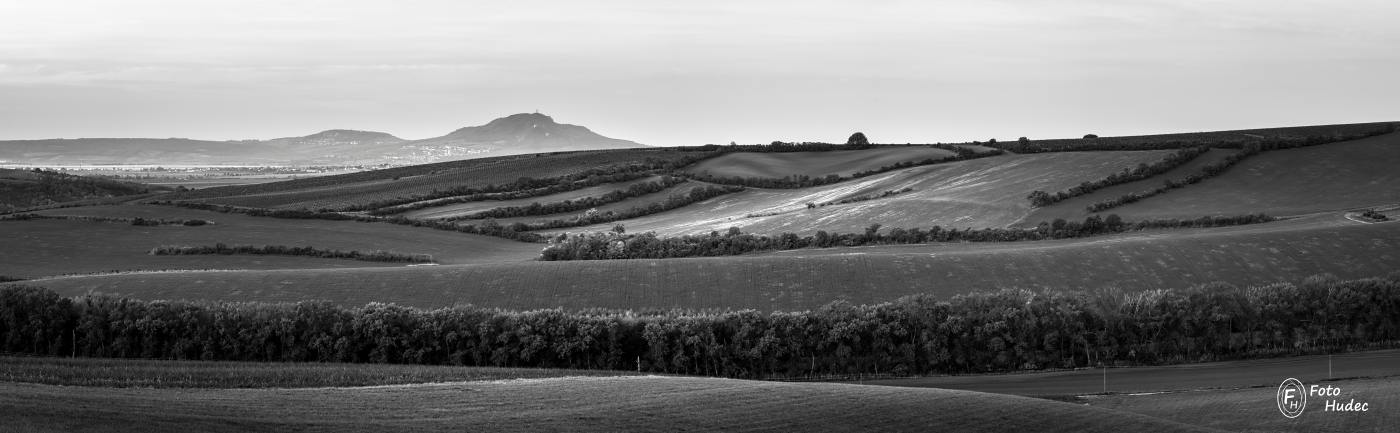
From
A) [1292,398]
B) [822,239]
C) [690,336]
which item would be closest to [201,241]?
[822,239]

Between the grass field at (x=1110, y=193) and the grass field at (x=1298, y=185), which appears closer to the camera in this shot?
the grass field at (x=1298, y=185)

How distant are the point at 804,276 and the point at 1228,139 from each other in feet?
213

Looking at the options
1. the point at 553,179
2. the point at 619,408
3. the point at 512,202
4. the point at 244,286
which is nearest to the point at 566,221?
the point at 512,202

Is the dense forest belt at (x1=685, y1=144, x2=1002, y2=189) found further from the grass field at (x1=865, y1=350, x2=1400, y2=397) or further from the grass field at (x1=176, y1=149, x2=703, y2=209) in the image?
the grass field at (x1=865, y1=350, x2=1400, y2=397)

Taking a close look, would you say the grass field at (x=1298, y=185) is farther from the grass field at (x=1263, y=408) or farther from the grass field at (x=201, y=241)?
the grass field at (x=201, y=241)

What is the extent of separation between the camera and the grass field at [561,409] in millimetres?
25297

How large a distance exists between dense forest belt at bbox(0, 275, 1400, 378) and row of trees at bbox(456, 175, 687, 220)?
53.1 m

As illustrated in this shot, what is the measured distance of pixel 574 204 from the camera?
339 ft

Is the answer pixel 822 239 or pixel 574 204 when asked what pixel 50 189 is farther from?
pixel 822 239

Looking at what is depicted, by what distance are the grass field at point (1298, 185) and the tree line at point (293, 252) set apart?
4628 centimetres

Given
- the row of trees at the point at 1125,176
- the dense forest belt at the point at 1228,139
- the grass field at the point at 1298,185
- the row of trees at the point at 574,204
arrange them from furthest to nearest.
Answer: the row of trees at the point at 574,204 < the dense forest belt at the point at 1228,139 < the row of trees at the point at 1125,176 < the grass field at the point at 1298,185

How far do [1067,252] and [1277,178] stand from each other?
35.9 metres

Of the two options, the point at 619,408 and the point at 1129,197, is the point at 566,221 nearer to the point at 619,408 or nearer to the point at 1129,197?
the point at 1129,197

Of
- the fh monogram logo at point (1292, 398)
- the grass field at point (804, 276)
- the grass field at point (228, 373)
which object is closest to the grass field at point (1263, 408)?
the fh monogram logo at point (1292, 398)
